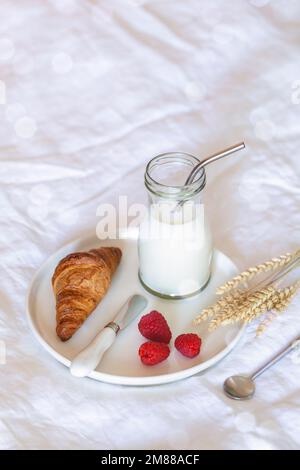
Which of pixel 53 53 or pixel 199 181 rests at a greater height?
pixel 199 181

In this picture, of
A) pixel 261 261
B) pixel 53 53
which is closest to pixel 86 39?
pixel 53 53

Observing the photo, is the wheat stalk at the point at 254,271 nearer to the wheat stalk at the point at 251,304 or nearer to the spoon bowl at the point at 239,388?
the wheat stalk at the point at 251,304

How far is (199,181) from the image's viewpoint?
91 cm

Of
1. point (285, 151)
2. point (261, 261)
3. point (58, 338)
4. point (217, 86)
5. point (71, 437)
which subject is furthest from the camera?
point (217, 86)

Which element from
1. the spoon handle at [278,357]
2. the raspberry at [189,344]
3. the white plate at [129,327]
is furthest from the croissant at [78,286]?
the spoon handle at [278,357]

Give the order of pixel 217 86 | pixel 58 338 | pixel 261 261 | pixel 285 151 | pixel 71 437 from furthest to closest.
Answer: pixel 217 86, pixel 285 151, pixel 261 261, pixel 58 338, pixel 71 437

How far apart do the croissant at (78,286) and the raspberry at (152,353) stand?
0.33 ft

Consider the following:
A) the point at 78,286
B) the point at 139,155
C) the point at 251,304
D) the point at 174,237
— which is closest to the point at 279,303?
the point at 251,304

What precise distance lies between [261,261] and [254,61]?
623 mm

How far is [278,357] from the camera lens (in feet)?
2.86

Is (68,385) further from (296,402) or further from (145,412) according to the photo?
(296,402)

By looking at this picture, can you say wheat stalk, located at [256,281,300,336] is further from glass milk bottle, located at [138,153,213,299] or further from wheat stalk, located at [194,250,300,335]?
glass milk bottle, located at [138,153,213,299]

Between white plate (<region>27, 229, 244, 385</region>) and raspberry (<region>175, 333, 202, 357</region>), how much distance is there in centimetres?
1

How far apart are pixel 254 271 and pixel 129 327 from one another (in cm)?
18
